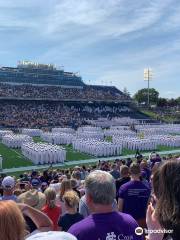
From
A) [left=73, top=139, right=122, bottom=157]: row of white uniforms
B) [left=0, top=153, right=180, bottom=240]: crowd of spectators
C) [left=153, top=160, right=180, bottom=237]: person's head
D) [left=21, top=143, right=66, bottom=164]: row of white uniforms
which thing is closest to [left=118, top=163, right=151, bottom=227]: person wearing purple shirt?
[left=0, top=153, right=180, bottom=240]: crowd of spectators

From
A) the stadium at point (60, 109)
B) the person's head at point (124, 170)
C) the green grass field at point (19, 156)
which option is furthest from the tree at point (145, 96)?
the person's head at point (124, 170)

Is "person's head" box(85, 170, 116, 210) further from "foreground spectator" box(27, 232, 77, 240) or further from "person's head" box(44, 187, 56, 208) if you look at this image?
"person's head" box(44, 187, 56, 208)

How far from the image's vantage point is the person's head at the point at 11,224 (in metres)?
2.22

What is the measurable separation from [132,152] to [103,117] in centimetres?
3752

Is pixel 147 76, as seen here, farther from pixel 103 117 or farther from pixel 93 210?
pixel 93 210

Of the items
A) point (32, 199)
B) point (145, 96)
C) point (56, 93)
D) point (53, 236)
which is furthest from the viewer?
point (145, 96)

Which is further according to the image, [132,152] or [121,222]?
[132,152]

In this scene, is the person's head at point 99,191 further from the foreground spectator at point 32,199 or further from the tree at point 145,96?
the tree at point 145,96

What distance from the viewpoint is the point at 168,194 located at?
272cm

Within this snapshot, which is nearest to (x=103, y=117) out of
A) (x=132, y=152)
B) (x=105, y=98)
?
(x=105, y=98)

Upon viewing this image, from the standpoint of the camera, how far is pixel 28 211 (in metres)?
3.13

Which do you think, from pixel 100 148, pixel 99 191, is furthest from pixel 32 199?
pixel 100 148

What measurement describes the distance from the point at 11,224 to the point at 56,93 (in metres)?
72.8

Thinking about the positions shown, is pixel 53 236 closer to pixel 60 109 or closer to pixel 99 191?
pixel 99 191
